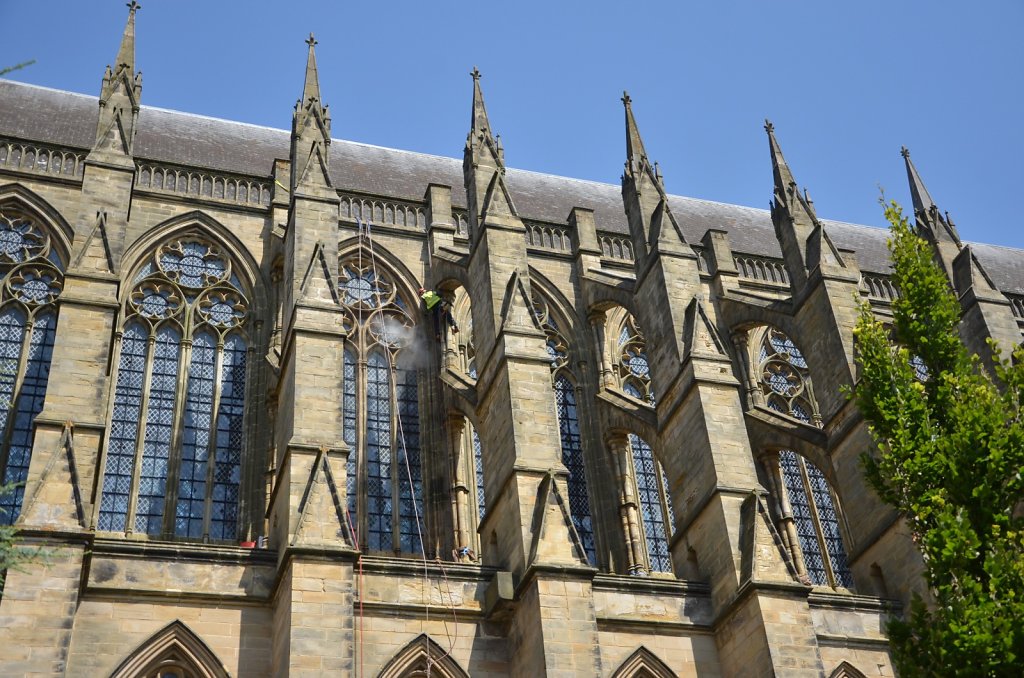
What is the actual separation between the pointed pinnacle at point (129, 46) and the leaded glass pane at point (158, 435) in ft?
15.8

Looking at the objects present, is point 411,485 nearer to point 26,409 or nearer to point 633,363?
point 633,363

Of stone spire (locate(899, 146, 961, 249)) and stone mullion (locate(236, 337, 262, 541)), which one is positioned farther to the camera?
stone spire (locate(899, 146, 961, 249))

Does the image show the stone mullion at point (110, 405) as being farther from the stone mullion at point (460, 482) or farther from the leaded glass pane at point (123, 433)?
the stone mullion at point (460, 482)

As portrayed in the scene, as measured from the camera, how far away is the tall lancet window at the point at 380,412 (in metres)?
17.7

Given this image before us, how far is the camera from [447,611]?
14.2 meters

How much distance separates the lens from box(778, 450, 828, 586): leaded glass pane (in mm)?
20125

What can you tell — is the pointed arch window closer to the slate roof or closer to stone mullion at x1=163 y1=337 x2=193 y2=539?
the slate roof

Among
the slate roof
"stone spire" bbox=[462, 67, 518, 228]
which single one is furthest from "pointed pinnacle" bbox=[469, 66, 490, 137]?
the slate roof

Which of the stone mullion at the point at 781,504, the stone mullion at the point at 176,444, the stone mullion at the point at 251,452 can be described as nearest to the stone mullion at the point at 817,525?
the stone mullion at the point at 781,504

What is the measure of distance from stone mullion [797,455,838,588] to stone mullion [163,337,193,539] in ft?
37.0

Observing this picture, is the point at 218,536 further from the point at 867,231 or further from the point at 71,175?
the point at 867,231

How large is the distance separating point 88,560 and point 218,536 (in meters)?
3.97

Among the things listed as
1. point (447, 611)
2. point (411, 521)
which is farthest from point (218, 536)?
point (447, 611)

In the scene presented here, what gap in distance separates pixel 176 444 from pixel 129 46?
7560 mm
